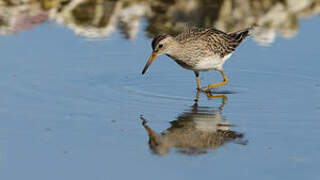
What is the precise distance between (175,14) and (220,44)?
17.1 ft

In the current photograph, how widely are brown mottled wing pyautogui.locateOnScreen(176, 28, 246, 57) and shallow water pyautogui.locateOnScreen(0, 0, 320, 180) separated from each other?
555 millimetres

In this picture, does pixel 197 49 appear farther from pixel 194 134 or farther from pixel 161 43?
pixel 194 134

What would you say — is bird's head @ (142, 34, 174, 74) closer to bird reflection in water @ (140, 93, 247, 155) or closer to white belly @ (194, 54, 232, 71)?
white belly @ (194, 54, 232, 71)

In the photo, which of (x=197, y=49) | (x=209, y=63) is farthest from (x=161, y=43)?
(x=209, y=63)

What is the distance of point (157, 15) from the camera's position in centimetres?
1714

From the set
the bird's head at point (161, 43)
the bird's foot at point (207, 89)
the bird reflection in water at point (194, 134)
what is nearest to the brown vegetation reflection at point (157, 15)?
the bird's foot at point (207, 89)

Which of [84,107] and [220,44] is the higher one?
[220,44]

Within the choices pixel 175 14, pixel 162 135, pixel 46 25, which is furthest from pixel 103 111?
pixel 175 14

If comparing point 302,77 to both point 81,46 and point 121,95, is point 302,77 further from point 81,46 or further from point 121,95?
point 81,46

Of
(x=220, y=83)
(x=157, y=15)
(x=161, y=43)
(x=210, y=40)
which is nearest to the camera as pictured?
(x=161, y=43)

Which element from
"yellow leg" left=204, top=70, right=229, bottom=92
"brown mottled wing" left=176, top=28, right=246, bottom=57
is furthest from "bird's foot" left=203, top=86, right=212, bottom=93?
"brown mottled wing" left=176, top=28, right=246, bottom=57

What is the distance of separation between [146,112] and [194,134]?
3.96 feet

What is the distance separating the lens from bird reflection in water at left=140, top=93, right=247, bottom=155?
874 cm

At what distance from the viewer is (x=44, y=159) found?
8281 mm
